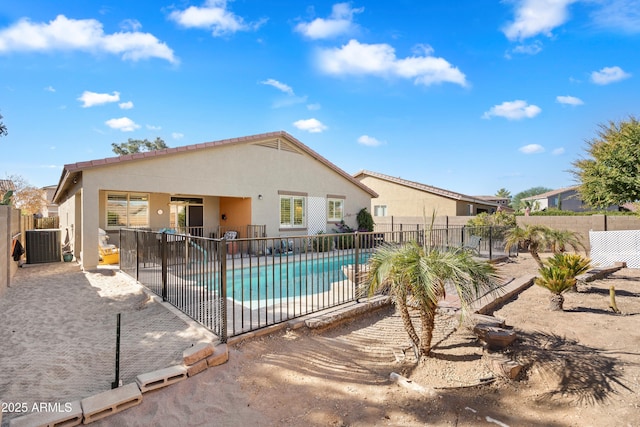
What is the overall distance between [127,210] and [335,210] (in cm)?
1061


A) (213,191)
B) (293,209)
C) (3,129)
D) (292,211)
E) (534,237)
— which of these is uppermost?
(3,129)

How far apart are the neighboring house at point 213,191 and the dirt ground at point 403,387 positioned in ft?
30.1

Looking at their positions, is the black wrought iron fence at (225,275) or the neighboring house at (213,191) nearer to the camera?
the black wrought iron fence at (225,275)

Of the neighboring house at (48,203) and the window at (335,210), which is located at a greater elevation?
the neighboring house at (48,203)

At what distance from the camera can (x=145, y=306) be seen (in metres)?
6.32

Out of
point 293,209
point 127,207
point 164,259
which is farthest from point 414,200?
point 164,259

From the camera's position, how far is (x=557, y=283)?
639 centimetres

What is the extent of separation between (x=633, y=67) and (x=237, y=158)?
58.2 ft

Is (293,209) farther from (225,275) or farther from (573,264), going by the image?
(225,275)

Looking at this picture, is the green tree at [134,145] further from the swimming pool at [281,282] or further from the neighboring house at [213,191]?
the swimming pool at [281,282]

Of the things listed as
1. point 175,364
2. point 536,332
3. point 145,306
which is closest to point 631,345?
point 536,332

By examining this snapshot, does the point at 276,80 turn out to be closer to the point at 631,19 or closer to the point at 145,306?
the point at 145,306

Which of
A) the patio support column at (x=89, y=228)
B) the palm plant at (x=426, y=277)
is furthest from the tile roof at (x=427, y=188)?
the patio support column at (x=89, y=228)

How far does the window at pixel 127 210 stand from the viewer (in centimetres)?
1299
